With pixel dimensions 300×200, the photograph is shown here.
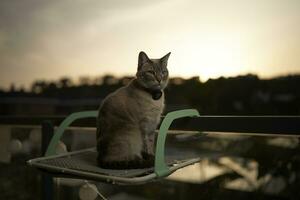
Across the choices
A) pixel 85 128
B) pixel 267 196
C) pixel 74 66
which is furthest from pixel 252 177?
pixel 74 66

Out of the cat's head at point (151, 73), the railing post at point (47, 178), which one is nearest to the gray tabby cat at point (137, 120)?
the cat's head at point (151, 73)

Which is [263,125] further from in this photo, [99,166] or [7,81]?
[7,81]

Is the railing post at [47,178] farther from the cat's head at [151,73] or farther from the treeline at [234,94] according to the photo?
the cat's head at [151,73]

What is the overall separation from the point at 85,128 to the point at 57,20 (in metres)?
0.56

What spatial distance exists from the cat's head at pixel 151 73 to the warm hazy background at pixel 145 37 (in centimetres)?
26

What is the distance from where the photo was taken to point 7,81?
1650 millimetres

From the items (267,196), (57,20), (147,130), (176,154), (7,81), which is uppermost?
(57,20)

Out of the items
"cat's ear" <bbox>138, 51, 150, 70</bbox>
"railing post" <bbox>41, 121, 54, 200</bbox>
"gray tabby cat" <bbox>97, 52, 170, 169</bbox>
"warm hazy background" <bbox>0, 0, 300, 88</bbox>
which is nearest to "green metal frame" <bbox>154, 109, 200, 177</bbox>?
"gray tabby cat" <bbox>97, 52, 170, 169</bbox>

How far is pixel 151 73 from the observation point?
858 millimetres

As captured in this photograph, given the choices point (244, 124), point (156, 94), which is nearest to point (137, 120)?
point (156, 94)

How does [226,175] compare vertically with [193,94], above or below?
below

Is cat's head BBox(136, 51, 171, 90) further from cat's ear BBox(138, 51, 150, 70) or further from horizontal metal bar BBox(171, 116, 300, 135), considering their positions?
horizontal metal bar BBox(171, 116, 300, 135)

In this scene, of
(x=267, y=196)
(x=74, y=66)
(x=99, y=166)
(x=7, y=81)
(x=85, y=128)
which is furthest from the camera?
(x=7, y=81)

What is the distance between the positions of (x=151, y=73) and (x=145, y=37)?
0.41 metres
